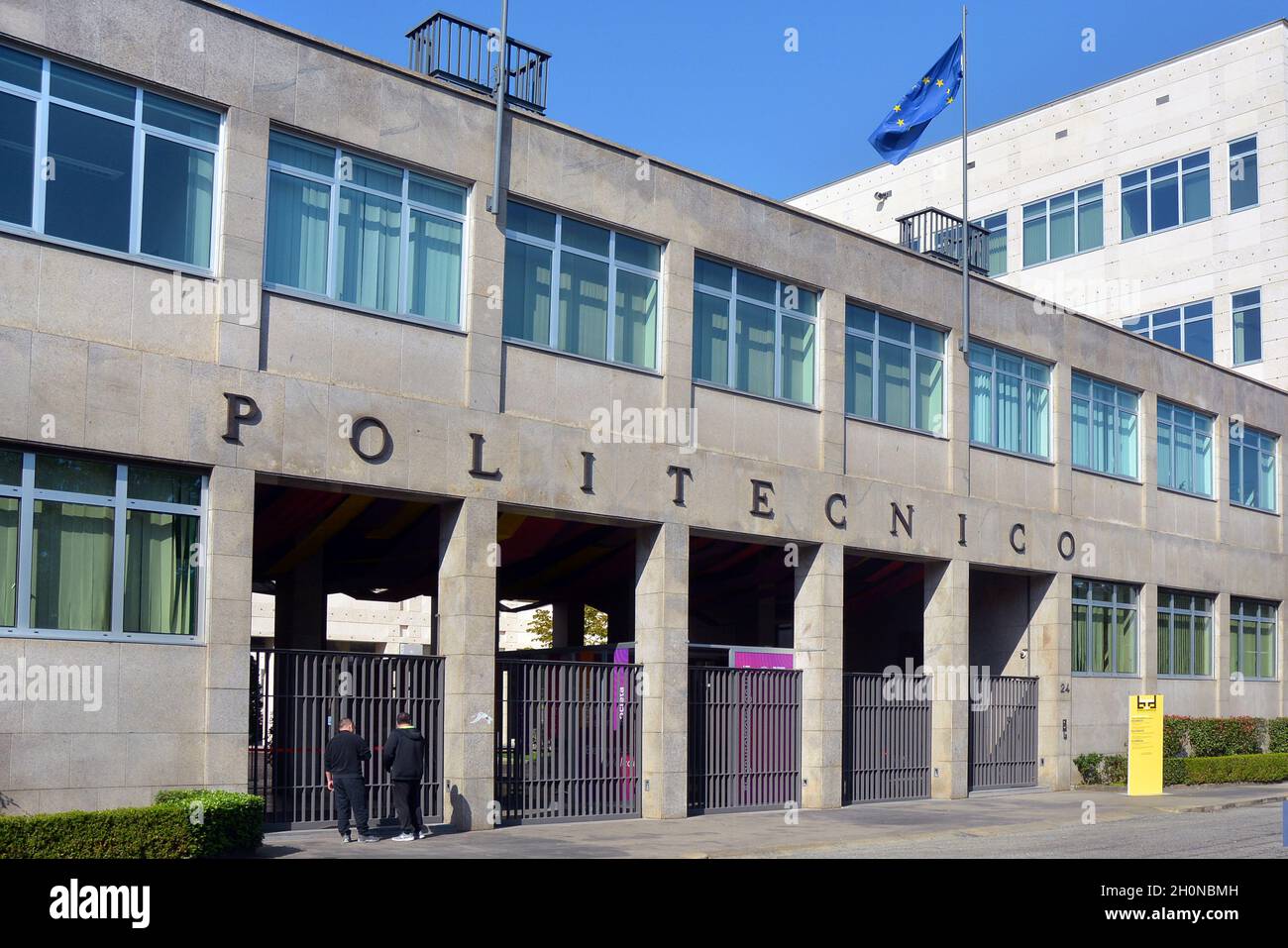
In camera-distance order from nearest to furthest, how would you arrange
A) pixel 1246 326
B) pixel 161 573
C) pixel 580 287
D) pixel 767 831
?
1. pixel 161 573
2. pixel 767 831
3. pixel 580 287
4. pixel 1246 326

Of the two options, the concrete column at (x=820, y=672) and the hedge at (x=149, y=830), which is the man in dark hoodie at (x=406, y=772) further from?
the concrete column at (x=820, y=672)

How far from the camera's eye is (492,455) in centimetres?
2125

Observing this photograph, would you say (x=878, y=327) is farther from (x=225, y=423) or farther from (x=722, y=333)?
(x=225, y=423)

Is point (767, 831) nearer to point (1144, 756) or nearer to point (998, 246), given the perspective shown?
point (1144, 756)

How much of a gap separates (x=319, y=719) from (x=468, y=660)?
2262 mm

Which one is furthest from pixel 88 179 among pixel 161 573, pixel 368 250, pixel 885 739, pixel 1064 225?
pixel 1064 225

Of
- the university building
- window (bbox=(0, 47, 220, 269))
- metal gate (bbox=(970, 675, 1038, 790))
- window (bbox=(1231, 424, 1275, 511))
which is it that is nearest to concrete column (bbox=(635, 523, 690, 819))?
the university building

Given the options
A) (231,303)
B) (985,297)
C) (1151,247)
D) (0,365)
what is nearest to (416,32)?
(231,303)

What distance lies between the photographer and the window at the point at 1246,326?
4409cm

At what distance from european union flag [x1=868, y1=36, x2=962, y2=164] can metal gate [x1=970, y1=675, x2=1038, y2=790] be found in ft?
36.6

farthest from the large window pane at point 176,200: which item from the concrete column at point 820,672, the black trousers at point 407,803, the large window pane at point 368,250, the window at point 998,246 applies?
the window at point 998,246

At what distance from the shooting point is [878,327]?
92.7 ft

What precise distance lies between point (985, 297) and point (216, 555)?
18397mm

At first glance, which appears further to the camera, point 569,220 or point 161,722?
point 569,220
